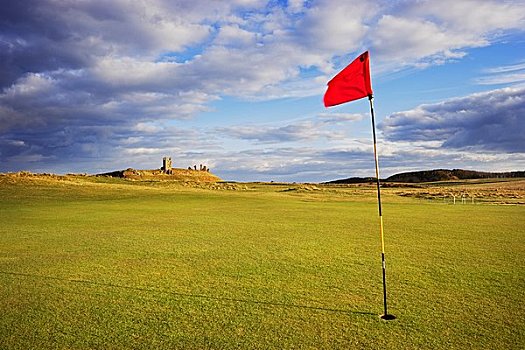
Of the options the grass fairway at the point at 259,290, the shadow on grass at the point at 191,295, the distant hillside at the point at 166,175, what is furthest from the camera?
the distant hillside at the point at 166,175

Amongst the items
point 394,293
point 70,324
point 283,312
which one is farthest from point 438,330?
point 70,324

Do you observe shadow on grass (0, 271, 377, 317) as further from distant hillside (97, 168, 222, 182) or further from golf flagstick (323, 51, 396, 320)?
distant hillside (97, 168, 222, 182)

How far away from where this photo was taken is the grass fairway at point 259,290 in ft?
18.4

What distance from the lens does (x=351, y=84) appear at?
23.7 ft

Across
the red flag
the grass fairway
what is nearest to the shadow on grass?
the grass fairway

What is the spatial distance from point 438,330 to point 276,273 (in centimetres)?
388

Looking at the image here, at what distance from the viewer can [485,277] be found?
8.61m

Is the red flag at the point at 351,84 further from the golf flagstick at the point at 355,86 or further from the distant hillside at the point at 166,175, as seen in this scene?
the distant hillside at the point at 166,175

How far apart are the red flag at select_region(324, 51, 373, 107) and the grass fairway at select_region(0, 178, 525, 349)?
347cm

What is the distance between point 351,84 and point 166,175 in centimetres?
10757

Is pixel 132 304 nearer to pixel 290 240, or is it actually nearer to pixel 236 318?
pixel 236 318

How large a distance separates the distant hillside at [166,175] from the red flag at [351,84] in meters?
83.9

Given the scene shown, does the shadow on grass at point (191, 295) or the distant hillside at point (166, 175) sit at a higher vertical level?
the distant hillside at point (166, 175)

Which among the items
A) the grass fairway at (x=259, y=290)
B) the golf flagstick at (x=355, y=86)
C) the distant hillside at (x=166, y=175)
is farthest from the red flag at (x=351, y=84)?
the distant hillside at (x=166, y=175)
